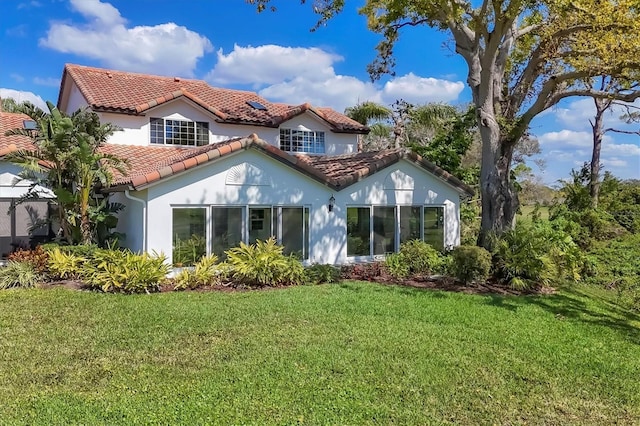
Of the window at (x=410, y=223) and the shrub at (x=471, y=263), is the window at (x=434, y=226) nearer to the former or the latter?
the window at (x=410, y=223)

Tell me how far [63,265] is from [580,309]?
15.5 metres

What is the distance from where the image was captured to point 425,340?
930cm

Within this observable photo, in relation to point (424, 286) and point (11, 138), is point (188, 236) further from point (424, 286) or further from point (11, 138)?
point (11, 138)

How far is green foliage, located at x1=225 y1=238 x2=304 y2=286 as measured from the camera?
14375mm

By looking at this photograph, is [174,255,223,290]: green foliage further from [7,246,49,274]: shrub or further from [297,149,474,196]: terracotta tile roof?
[297,149,474,196]: terracotta tile roof

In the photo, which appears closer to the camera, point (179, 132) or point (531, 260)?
point (531, 260)

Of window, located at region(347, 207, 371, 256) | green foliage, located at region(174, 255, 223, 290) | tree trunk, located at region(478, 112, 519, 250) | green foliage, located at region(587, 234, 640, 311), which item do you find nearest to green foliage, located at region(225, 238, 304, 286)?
green foliage, located at region(174, 255, 223, 290)

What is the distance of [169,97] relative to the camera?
68.0ft

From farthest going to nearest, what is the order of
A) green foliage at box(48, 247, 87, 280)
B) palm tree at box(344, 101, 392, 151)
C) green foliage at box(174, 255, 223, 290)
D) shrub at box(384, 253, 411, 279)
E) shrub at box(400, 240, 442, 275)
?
1. palm tree at box(344, 101, 392, 151)
2. shrub at box(400, 240, 442, 275)
3. shrub at box(384, 253, 411, 279)
4. green foliage at box(48, 247, 87, 280)
5. green foliage at box(174, 255, 223, 290)

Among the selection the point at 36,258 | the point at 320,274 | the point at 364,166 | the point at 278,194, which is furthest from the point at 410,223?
the point at 36,258

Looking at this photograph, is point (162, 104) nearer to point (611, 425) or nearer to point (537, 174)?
point (611, 425)

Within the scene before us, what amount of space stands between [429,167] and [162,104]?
1236 cm

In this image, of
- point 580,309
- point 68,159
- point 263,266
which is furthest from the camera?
point 68,159

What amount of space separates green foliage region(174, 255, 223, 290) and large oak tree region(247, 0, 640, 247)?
984 centimetres
